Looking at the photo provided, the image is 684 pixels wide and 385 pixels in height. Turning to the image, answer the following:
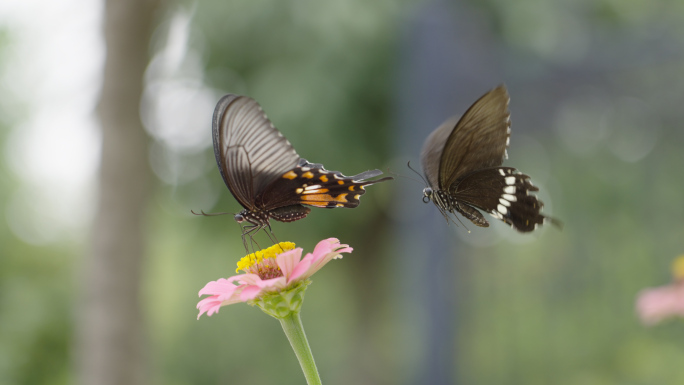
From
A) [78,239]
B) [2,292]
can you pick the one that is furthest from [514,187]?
[78,239]

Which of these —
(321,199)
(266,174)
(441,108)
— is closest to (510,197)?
(321,199)

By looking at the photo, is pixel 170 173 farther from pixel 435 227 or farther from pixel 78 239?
pixel 78 239

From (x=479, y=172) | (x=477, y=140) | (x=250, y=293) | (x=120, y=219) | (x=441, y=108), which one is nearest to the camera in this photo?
(x=250, y=293)

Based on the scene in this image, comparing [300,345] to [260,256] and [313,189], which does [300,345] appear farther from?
[313,189]

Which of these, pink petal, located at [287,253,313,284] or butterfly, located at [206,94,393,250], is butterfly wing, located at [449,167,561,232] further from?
pink petal, located at [287,253,313,284]

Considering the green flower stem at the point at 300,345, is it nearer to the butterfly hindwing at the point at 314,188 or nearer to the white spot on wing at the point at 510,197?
the butterfly hindwing at the point at 314,188

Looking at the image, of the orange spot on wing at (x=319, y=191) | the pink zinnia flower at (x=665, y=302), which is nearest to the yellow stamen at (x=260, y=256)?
the orange spot on wing at (x=319, y=191)
